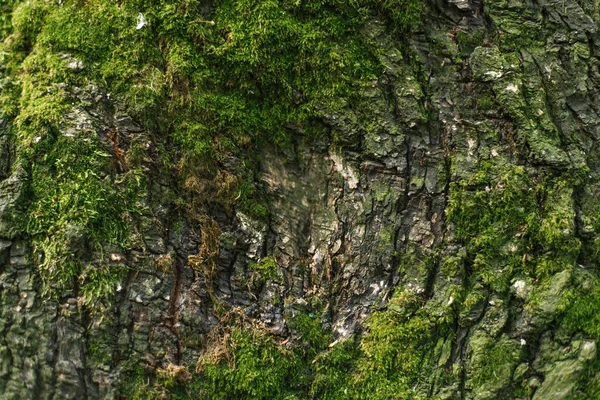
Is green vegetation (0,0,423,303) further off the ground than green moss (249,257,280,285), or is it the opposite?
green vegetation (0,0,423,303)

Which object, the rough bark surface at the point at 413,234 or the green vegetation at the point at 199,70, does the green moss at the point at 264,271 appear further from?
the green vegetation at the point at 199,70

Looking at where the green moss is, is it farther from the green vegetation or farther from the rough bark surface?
the green vegetation

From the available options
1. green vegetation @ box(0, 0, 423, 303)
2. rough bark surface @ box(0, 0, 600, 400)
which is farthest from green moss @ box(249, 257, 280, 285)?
green vegetation @ box(0, 0, 423, 303)

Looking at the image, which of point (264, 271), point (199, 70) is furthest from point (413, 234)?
point (199, 70)

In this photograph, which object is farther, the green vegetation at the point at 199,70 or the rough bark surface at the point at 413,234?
the green vegetation at the point at 199,70

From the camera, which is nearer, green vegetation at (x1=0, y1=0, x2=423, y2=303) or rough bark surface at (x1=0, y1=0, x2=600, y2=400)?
rough bark surface at (x1=0, y1=0, x2=600, y2=400)

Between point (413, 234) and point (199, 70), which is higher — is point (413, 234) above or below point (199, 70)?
below

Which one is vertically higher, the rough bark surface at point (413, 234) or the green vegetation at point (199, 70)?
the green vegetation at point (199, 70)

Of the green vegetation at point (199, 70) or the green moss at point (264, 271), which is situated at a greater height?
the green vegetation at point (199, 70)

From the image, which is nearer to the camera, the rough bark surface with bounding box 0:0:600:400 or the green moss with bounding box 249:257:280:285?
the rough bark surface with bounding box 0:0:600:400

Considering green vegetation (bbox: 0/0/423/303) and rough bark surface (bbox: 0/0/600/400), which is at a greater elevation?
green vegetation (bbox: 0/0/423/303)

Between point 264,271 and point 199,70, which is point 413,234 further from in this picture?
point 199,70

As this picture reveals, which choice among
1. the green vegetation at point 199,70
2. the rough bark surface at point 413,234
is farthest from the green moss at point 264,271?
the green vegetation at point 199,70

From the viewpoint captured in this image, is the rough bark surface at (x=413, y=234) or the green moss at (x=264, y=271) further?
the green moss at (x=264, y=271)
